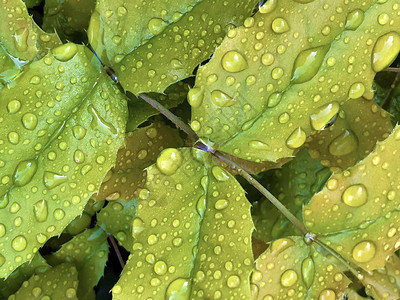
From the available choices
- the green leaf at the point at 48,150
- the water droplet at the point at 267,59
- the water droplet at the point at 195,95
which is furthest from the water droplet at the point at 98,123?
the water droplet at the point at 267,59

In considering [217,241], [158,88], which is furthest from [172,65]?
[217,241]

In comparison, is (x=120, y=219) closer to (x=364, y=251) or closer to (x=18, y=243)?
(x=18, y=243)

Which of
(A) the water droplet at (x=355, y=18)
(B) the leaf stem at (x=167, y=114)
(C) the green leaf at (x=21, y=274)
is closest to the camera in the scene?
(A) the water droplet at (x=355, y=18)

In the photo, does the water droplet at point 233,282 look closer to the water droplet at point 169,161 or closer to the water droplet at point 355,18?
the water droplet at point 169,161

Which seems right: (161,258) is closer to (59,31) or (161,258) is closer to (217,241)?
(217,241)

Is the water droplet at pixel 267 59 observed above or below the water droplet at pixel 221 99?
above

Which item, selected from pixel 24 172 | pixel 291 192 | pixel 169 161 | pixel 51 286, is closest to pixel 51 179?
pixel 24 172
